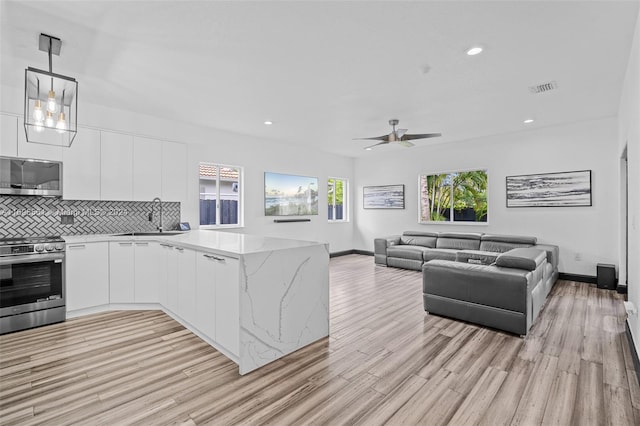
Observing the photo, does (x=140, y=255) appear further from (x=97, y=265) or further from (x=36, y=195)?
(x=36, y=195)

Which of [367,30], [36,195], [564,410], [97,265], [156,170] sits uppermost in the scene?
[367,30]

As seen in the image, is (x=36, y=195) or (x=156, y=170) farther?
(x=156, y=170)

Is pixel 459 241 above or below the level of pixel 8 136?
below

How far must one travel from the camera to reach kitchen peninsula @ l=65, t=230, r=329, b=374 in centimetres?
246

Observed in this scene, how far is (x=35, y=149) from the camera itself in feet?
12.0

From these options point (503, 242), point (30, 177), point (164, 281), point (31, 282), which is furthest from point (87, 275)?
point (503, 242)

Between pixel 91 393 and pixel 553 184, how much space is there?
6.96 meters

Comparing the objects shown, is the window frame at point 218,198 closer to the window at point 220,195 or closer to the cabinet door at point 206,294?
the window at point 220,195

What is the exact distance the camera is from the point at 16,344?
2924 millimetres

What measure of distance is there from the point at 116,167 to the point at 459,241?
20.2 feet

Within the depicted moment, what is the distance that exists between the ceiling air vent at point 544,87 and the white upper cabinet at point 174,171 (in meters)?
4.93

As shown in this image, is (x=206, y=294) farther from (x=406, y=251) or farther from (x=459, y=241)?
(x=459, y=241)

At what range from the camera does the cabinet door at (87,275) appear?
3564mm

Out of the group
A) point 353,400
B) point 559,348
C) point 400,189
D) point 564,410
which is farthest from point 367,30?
point 400,189
